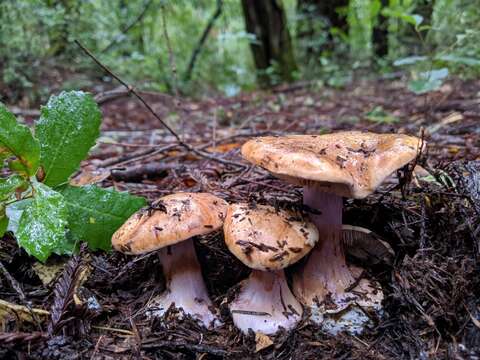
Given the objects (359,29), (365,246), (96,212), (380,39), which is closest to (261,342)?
(365,246)

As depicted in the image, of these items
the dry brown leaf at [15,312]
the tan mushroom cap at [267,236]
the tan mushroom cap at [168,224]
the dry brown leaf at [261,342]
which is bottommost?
the dry brown leaf at [261,342]

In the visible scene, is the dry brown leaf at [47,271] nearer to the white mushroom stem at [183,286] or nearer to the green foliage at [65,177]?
the green foliage at [65,177]

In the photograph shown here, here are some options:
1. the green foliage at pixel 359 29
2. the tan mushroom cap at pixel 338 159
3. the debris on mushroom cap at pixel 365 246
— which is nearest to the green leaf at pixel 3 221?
the tan mushroom cap at pixel 338 159

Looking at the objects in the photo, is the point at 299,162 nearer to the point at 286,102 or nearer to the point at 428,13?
the point at 428,13

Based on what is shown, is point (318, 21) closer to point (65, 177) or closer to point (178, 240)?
point (65, 177)

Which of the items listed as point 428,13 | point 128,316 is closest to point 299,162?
point 128,316

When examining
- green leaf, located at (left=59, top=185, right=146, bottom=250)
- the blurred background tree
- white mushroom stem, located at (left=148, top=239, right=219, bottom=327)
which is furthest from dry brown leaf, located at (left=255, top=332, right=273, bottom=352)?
the blurred background tree

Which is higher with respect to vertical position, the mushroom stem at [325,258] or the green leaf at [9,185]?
the green leaf at [9,185]
